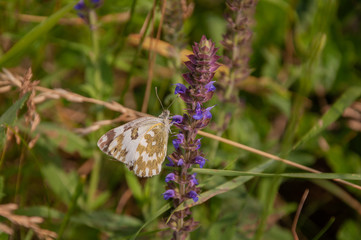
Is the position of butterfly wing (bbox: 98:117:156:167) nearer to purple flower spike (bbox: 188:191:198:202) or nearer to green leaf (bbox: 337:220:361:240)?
purple flower spike (bbox: 188:191:198:202)

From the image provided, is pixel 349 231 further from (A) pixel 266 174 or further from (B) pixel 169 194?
(B) pixel 169 194

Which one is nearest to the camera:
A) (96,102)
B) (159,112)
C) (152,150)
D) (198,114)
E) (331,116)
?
(198,114)

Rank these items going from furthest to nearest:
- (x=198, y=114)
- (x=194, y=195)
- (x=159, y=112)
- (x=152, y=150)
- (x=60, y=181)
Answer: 1. (x=159, y=112)
2. (x=60, y=181)
3. (x=152, y=150)
4. (x=194, y=195)
5. (x=198, y=114)

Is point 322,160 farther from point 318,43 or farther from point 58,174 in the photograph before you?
point 58,174

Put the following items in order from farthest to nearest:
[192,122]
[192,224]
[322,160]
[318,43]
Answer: [322,160]
[318,43]
[192,224]
[192,122]

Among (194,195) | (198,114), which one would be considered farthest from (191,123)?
(194,195)

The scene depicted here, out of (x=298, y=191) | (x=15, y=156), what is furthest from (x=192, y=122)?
(x=298, y=191)

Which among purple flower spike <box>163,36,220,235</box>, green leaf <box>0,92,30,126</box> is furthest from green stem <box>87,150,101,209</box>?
purple flower spike <box>163,36,220,235</box>
